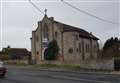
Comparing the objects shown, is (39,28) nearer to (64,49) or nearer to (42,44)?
(42,44)

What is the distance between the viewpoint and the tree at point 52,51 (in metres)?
66.4

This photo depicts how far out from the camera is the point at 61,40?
6912 centimetres

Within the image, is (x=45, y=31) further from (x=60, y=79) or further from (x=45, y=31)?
(x=60, y=79)

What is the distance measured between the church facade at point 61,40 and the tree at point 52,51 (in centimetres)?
98

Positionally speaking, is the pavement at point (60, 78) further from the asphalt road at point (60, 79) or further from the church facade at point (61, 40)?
the church facade at point (61, 40)

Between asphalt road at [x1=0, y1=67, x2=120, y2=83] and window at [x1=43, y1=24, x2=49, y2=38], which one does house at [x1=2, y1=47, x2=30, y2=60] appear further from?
asphalt road at [x1=0, y1=67, x2=120, y2=83]

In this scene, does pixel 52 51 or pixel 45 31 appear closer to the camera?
pixel 52 51

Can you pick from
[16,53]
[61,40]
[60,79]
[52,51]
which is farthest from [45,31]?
[60,79]

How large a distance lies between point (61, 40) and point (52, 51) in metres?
3.73

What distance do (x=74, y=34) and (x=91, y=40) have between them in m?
14.6

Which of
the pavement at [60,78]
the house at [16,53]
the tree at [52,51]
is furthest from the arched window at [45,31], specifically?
the pavement at [60,78]

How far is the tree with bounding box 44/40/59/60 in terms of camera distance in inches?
2613

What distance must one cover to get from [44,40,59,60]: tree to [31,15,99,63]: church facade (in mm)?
979

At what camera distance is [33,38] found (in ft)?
251
